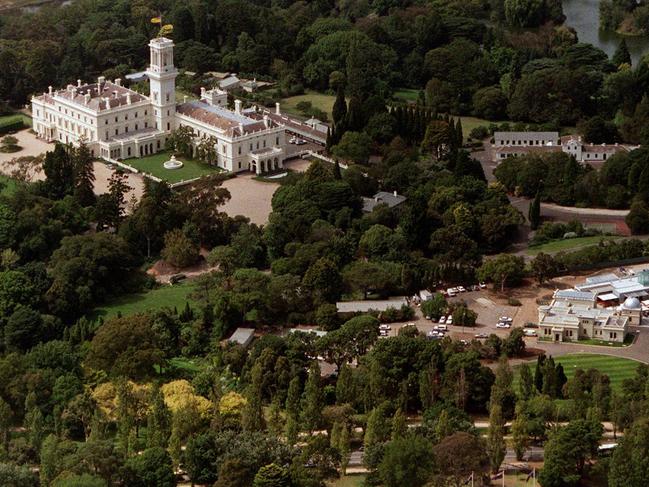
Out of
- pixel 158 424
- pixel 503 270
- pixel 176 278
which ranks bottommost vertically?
pixel 176 278

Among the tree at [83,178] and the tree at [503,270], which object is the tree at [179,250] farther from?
the tree at [503,270]

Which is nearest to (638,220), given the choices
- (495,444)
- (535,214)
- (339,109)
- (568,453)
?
(535,214)

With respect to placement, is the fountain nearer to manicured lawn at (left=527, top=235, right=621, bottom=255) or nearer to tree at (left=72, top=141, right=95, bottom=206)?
tree at (left=72, top=141, right=95, bottom=206)

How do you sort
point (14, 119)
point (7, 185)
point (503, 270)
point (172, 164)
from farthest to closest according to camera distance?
point (14, 119), point (172, 164), point (7, 185), point (503, 270)

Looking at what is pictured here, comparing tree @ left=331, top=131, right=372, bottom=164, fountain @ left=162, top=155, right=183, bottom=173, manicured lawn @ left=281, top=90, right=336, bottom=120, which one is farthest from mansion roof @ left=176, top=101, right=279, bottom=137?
manicured lawn @ left=281, top=90, right=336, bottom=120

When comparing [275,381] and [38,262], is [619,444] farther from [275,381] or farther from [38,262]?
[38,262]

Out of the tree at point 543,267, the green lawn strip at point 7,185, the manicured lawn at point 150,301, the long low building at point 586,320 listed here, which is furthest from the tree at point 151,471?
the green lawn strip at point 7,185

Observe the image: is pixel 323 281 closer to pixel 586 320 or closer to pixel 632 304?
pixel 586 320
